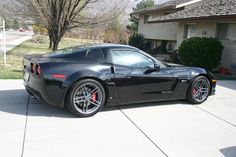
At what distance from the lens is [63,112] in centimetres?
539

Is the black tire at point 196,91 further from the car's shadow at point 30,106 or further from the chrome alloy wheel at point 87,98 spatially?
the chrome alloy wheel at point 87,98

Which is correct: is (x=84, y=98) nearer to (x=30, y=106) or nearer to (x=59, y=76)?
(x=59, y=76)

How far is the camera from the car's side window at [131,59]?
18.7ft

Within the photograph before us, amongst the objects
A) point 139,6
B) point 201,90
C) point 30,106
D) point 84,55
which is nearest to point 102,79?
point 84,55

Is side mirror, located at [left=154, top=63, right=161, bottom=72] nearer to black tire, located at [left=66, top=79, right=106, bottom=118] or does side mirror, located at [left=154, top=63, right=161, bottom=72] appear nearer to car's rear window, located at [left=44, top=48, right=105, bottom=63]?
car's rear window, located at [left=44, top=48, right=105, bottom=63]

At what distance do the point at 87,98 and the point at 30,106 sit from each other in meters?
1.32

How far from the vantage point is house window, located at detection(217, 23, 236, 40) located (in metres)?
13.3

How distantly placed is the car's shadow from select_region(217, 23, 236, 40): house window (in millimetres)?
8231

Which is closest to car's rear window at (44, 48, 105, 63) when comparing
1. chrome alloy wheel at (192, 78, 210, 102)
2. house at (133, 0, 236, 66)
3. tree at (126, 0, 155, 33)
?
chrome alloy wheel at (192, 78, 210, 102)

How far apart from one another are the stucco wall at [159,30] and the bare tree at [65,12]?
524cm

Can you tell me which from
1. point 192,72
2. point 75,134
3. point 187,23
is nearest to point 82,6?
point 187,23

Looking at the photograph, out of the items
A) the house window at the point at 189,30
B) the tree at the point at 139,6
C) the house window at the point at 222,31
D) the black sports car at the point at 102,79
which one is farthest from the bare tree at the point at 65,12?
the tree at the point at 139,6

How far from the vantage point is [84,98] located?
206 inches

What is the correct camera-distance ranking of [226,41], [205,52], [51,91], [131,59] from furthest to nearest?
1. [226,41]
2. [205,52]
3. [131,59]
4. [51,91]
